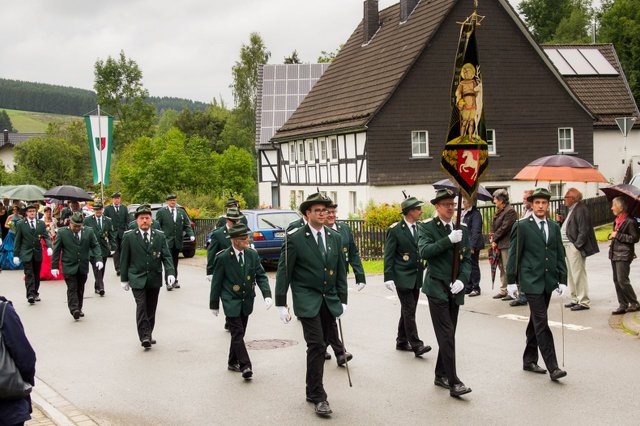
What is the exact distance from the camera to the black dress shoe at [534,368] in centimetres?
958

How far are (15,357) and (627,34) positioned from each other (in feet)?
195

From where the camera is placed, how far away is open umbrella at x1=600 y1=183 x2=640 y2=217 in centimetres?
1292

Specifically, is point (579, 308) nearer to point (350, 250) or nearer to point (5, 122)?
point (350, 250)

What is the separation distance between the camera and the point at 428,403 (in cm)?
845

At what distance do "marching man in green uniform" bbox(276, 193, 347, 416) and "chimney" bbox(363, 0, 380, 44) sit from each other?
112ft

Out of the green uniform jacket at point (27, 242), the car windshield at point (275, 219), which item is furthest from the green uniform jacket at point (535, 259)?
the car windshield at point (275, 219)

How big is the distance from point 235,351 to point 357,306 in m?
5.88

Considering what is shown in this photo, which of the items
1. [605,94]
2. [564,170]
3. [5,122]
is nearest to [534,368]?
[564,170]

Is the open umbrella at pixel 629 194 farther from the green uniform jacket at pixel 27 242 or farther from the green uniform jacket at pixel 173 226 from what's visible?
the green uniform jacket at pixel 27 242

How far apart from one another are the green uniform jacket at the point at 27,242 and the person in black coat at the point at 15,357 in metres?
13.4

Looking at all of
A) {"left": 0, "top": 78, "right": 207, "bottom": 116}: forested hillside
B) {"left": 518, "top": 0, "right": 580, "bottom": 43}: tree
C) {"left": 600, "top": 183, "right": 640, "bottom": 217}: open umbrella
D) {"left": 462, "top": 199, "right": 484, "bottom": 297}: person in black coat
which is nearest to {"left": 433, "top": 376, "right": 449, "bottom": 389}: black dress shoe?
{"left": 600, "top": 183, "right": 640, "bottom": 217}: open umbrella

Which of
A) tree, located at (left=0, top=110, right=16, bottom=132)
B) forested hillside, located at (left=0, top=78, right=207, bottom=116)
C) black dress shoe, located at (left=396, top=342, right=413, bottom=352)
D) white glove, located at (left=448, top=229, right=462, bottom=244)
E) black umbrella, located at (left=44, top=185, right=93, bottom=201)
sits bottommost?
black dress shoe, located at (left=396, top=342, right=413, bottom=352)

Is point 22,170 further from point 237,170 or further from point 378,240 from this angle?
point 378,240

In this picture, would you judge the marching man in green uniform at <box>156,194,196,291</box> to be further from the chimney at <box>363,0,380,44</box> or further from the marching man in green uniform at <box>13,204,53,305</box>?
the chimney at <box>363,0,380,44</box>
